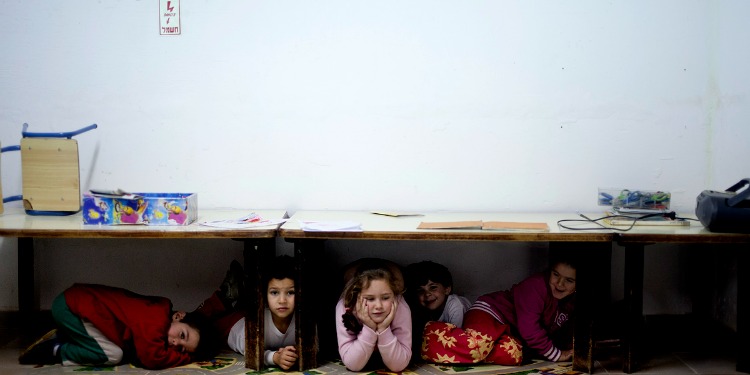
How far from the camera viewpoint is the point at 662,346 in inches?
136

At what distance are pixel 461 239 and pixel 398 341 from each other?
1.89 ft

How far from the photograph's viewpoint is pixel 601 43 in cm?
359

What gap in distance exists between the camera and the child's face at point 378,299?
3023mm

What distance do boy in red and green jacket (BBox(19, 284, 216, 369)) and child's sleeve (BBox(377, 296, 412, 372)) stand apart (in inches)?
35.5

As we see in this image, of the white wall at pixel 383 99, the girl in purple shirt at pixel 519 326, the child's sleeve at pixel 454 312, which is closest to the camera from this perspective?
the girl in purple shirt at pixel 519 326

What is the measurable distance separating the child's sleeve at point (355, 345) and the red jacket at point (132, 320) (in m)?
0.74

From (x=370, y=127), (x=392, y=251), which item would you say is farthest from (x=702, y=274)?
(x=370, y=127)

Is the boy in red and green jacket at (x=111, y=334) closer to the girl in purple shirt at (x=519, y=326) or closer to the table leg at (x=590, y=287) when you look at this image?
the girl in purple shirt at (x=519, y=326)

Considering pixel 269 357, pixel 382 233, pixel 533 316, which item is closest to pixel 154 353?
pixel 269 357

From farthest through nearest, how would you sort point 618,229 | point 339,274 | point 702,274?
point 702,274, point 339,274, point 618,229

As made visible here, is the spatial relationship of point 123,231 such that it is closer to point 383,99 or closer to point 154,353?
point 154,353

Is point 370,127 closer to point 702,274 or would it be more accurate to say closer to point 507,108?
point 507,108

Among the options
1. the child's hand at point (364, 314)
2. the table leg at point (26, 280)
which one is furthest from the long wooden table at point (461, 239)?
the table leg at point (26, 280)

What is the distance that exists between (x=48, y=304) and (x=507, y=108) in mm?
2698
